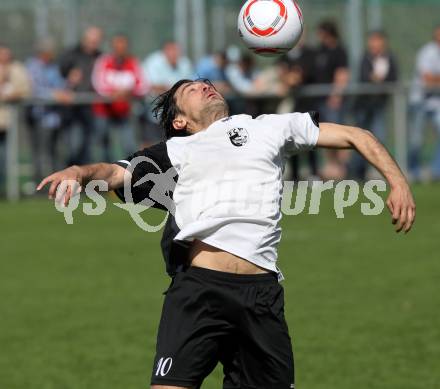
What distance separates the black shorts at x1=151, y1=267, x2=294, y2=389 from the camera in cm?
521

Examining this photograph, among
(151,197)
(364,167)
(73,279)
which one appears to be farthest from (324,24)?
(151,197)

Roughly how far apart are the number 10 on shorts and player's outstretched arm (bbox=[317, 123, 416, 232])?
3.68 ft

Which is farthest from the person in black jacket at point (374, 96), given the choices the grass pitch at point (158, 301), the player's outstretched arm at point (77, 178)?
the player's outstretched arm at point (77, 178)

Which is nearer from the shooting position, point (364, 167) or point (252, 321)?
point (252, 321)

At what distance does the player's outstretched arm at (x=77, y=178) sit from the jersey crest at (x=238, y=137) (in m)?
0.50

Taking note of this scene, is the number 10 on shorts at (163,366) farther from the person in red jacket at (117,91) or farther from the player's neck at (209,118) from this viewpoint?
the person in red jacket at (117,91)

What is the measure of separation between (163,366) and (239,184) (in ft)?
2.81

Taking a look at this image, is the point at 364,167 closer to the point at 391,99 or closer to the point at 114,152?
the point at 391,99

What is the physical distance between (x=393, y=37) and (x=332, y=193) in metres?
5.17

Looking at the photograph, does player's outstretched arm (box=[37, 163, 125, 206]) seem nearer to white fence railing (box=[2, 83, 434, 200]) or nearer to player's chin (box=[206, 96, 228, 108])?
player's chin (box=[206, 96, 228, 108])

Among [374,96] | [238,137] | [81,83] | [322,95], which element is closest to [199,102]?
[238,137]

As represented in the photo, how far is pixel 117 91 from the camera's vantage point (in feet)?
57.9

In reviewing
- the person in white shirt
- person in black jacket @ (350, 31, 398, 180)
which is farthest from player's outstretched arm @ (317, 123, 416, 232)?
the person in white shirt

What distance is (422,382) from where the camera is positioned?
7.40 meters
